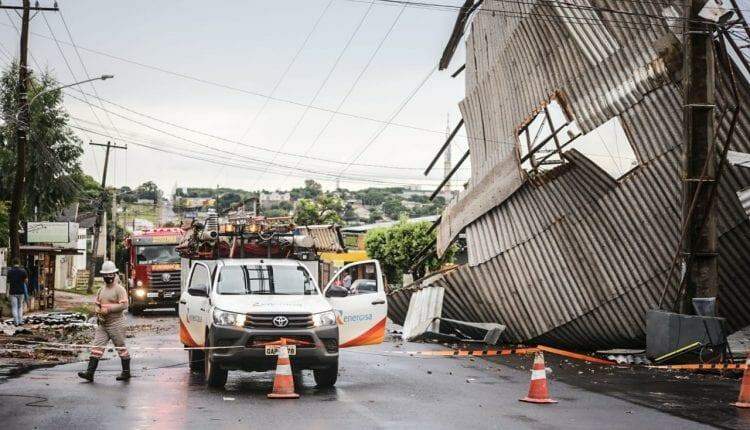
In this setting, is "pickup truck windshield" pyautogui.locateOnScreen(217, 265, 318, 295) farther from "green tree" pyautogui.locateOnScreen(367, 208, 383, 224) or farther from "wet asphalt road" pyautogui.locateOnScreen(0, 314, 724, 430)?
"green tree" pyautogui.locateOnScreen(367, 208, 383, 224)

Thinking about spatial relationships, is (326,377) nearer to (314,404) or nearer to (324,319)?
(324,319)

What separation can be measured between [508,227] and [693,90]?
6.39 metres

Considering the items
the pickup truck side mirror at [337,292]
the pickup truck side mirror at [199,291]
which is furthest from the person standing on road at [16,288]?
the pickup truck side mirror at [337,292]

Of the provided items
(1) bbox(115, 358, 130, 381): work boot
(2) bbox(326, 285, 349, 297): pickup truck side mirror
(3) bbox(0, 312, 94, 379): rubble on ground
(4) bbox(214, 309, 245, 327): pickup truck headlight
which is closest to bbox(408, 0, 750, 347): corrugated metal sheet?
(2) bbox(326, 285, 349, 297): pickup truck side mirror

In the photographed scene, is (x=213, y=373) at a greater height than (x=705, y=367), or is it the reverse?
(x=213, y=373)

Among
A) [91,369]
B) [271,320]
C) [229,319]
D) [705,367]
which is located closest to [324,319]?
[271,320]

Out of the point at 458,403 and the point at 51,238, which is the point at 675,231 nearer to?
the point at 458,403

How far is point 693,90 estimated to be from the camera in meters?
19.5

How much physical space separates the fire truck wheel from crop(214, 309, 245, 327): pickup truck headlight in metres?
2.63

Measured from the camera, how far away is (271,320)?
45.6 feet

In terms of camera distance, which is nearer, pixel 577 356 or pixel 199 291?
pixel 199 291

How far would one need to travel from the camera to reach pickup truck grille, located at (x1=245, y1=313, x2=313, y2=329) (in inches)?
544

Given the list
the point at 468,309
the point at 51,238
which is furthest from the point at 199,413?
the point at 51,238

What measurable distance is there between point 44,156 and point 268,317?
166 ft
